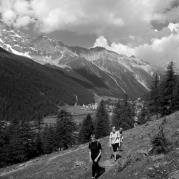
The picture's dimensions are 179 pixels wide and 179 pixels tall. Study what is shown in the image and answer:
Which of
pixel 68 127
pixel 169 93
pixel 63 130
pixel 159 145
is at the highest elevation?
pixel 169 93

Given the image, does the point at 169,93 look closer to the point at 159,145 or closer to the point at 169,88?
the point at 169,88

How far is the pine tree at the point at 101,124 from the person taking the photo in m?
87.4

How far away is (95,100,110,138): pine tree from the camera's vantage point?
87438 millimetres

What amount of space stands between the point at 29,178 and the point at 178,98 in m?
48.9

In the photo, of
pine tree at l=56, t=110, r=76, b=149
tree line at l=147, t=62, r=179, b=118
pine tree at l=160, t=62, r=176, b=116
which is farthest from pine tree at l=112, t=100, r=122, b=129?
pine tree at l=160, t=62, r=176, b=116

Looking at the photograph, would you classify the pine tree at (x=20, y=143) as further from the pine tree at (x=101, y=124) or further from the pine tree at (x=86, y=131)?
the pine tree at (x=101, y=124)

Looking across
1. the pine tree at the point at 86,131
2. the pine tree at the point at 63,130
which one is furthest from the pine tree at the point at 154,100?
the pine tree at the point at 63,130

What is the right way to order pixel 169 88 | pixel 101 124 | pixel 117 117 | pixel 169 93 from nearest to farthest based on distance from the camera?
pixel 169 88, pixel 169 93, pixel 117 117, pixel 101 124

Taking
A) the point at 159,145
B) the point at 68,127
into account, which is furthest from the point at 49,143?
the point at 159,145

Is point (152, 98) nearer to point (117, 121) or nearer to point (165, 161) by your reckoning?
point (117, 121)

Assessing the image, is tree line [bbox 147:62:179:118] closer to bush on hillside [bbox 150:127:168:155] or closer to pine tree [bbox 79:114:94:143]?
pine tree [bbox 79:114:94:143]

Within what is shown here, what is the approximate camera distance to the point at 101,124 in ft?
291

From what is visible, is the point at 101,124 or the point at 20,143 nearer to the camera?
the point at 20,143

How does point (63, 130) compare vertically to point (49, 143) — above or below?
above
